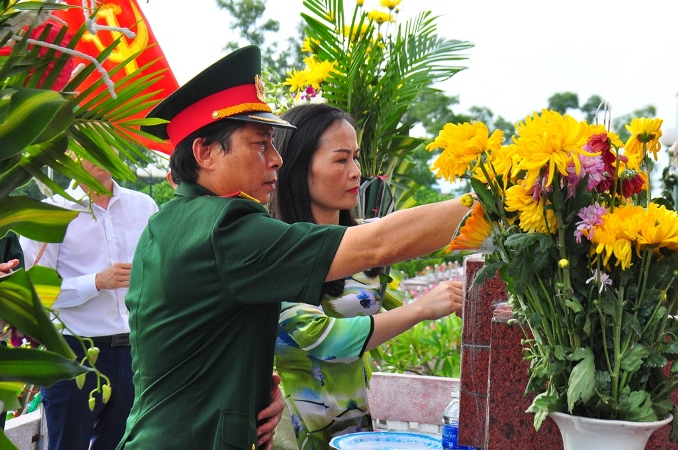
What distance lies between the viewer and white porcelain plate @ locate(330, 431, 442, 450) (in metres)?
2.20

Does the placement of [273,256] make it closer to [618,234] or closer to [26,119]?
[618,234]

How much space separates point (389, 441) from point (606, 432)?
88cm

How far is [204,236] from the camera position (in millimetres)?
1847

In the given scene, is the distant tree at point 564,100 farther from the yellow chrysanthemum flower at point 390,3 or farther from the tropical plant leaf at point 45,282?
the tropical plant leaf at point 45,282

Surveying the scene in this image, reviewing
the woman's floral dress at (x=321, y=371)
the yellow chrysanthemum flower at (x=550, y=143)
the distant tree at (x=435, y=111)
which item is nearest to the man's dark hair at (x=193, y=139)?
the woman's floral dress at (x=321, y=371)

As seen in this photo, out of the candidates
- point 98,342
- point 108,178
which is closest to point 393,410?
point 98,342

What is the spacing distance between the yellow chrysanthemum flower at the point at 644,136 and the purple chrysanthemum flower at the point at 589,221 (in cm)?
20

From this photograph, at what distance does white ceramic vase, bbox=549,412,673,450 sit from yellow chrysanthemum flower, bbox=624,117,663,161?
0.47 m

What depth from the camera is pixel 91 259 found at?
4410 millimetres

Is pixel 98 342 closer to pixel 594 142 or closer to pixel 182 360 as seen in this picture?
pixel 182 360

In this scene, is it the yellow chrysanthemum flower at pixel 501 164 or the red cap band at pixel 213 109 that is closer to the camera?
the yellow chrysanthemum flower at pixel 501 164

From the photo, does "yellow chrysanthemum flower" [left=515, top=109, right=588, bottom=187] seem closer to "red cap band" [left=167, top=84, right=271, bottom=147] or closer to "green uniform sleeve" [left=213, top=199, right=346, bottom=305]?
Result: "green uniform sleeve" [left=213, top=199, right=346, bottom=305]

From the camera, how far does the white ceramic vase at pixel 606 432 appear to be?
1.43 m

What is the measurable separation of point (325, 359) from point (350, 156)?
0.72m
